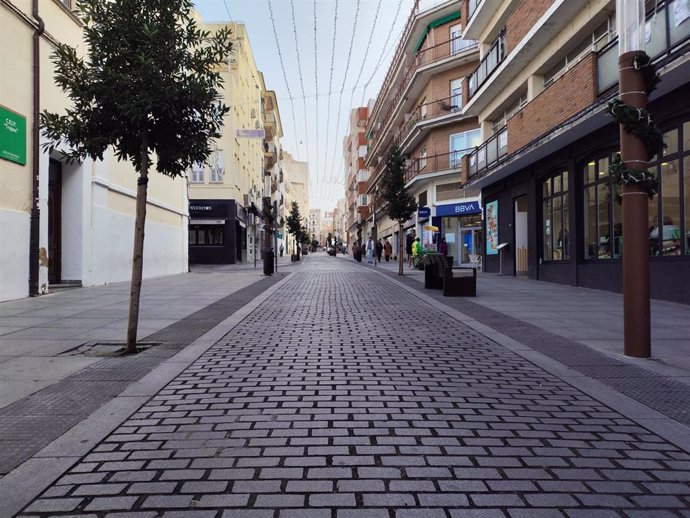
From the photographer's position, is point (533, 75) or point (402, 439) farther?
point (533, 75)

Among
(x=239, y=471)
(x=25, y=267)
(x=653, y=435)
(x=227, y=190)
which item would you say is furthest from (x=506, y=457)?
(x=227, y=190)

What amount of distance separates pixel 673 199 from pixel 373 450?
10.2 metres

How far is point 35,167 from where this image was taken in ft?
38.7

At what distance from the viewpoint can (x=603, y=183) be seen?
1367cm

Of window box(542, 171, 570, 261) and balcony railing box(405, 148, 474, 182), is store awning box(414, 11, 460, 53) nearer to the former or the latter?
balcony railing box(405, 148, 474, 182)

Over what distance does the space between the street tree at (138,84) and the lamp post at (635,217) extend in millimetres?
4812

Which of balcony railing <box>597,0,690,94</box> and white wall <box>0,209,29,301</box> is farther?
white wall <box>0,209,29,301</box>

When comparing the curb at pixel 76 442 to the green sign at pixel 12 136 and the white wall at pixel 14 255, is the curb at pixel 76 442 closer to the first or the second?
the white wall at pixel 14 255

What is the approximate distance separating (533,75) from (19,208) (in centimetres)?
1557

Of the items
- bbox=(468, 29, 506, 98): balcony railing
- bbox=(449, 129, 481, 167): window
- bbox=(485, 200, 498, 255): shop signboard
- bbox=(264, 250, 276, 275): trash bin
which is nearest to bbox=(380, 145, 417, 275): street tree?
bbox=(485, 200, 498, 255): shop signboard

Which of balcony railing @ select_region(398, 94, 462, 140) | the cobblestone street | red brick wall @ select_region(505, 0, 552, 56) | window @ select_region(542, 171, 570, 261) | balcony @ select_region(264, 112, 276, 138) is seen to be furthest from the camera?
balcony @ select_region(264, 112, 276, 138)

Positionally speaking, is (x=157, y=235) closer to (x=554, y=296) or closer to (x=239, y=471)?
(x=554, y=296)

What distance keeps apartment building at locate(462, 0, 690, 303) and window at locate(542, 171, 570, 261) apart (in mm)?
34

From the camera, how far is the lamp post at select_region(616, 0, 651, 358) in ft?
19.4
